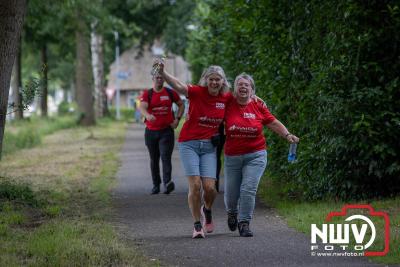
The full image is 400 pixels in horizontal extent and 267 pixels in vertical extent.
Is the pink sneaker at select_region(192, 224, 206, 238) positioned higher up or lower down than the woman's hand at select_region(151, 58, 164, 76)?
lower down

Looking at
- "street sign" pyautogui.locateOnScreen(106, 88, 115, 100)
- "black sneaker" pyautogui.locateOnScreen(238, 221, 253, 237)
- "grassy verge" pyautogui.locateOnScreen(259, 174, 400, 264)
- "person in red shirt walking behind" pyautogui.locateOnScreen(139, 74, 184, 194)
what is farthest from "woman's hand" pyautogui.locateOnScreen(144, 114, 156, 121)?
"street sign" pyautogui.locateOnScreen(106, 88, 115, 100)

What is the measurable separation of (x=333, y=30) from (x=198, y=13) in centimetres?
2135

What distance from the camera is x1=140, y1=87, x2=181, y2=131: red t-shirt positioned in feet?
45.2

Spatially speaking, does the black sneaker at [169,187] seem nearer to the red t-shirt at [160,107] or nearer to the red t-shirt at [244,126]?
the red t-shirt at [160,107]

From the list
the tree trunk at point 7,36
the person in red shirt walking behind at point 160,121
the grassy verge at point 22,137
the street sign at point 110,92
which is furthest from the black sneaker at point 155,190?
the street sign at point 110,92

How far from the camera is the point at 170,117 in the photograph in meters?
14.0

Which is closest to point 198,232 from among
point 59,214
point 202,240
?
point 202,240

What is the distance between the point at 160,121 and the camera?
45.9 ft

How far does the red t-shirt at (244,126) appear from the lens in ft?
32.0

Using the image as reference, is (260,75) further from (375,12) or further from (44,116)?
(44,116)

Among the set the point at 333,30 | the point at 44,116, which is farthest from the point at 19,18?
the point at 44,116

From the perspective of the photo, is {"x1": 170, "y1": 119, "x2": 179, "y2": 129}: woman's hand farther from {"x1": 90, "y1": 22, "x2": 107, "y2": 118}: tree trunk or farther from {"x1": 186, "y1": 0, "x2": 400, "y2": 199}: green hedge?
{"x1": 90, "y1": 22, "x2": 107, "y2": 118}: tree trunk

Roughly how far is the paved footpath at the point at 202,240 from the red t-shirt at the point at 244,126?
3.10 feet

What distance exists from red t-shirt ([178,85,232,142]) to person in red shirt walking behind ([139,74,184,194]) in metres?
3.48
